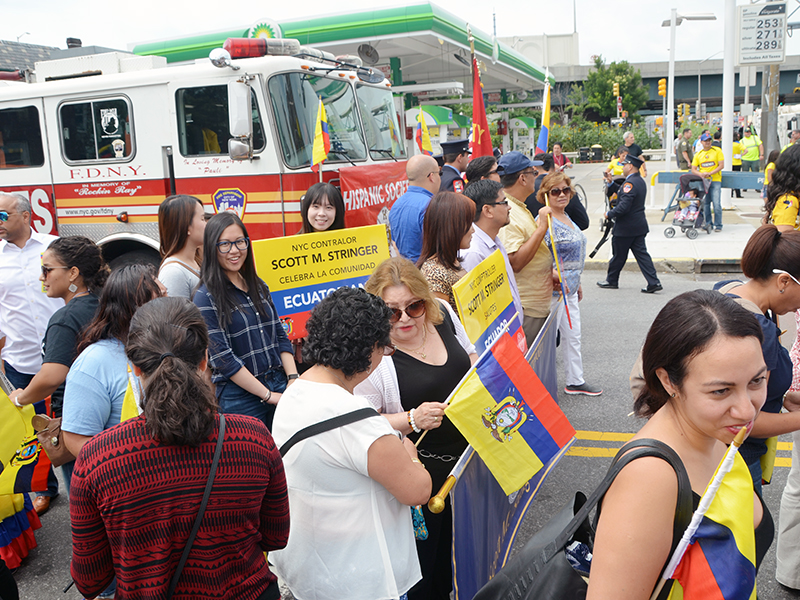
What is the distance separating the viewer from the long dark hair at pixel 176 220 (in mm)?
3928

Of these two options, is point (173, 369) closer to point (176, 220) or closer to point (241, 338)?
point (241, 338)

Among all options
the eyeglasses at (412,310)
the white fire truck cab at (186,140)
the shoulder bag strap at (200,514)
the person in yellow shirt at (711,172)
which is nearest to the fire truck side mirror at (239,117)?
the white fire truck cab at (186,140)

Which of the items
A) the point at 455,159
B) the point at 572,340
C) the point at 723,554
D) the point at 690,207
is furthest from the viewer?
the point at 690,207

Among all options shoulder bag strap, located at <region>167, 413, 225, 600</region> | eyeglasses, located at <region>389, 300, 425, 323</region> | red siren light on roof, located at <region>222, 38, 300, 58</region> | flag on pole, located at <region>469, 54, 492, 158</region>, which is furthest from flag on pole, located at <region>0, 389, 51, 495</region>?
flag on pole, located at <region>469, 54, 492, 158</region>

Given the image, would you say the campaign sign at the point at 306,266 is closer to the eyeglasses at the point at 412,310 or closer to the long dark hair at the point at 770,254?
the eyeglasses at the point at 412,310

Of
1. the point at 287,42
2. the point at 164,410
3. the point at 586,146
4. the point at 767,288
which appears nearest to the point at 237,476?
the point at 164,410

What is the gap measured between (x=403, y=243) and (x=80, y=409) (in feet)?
11.0

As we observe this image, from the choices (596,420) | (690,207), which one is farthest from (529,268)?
(690,207)

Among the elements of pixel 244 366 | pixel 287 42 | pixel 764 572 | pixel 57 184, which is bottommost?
pixel 764 572

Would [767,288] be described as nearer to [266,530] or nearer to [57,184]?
[266,530]

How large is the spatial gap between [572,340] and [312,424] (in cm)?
401

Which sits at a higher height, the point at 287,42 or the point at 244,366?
the point at 287,42

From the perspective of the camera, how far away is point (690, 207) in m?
12.5

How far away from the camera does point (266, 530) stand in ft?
6.24
